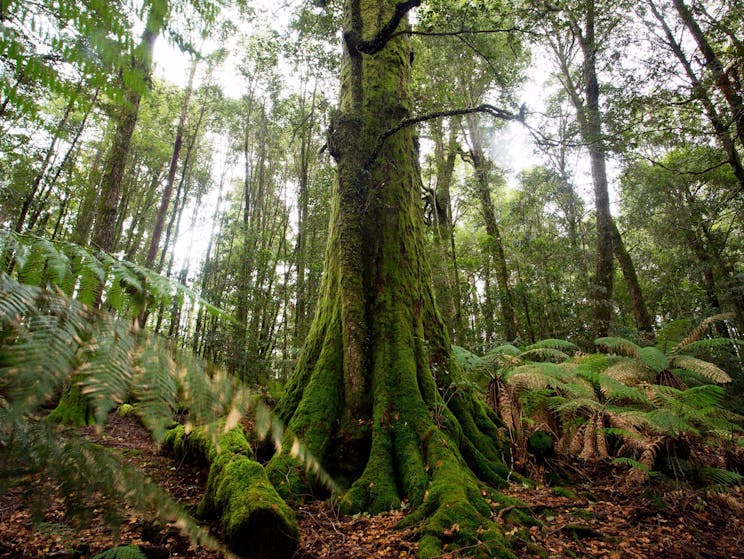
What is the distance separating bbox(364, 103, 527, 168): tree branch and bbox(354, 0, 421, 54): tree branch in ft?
3.73

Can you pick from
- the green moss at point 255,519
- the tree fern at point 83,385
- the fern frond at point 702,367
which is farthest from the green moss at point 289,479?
the fern frond at point 702,367

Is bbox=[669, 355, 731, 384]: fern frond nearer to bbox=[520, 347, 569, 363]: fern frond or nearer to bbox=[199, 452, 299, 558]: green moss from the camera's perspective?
bbox=[520, 347, 569, 363]: fern frond

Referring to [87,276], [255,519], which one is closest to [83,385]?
[87,276]

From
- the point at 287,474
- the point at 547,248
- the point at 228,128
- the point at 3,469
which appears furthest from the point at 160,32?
the point at 228,128

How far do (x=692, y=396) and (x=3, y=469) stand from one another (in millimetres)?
4697

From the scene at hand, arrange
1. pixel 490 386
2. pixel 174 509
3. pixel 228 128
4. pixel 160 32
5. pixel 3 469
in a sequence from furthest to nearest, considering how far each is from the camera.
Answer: pixel 228 128
pixel 490 386
pixel 160 32
pixel 174 509
pixel 3 469

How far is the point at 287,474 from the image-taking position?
3373 millimetres

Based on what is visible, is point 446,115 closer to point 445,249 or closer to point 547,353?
point 547,353

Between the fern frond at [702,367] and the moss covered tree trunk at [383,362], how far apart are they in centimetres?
232

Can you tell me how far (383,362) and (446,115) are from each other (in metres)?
3.01

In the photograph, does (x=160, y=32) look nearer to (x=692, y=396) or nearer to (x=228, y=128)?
(x=692, y=396)

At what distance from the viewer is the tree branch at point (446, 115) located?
4.29 metres

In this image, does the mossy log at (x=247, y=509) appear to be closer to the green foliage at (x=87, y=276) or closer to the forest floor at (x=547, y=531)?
the forest floor at (x=547, y=531)

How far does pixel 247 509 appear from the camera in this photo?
2484 mm
